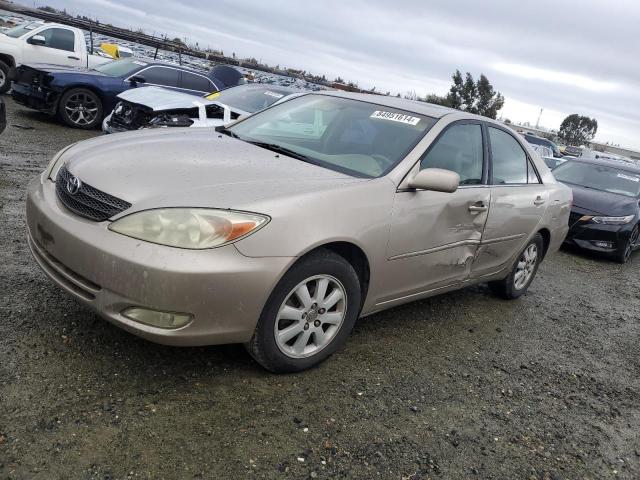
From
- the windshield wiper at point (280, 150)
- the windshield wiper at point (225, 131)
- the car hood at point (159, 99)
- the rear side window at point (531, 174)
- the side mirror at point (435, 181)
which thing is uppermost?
the rear side window at point (531, 174)

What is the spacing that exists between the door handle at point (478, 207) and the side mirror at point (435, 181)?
636 mm

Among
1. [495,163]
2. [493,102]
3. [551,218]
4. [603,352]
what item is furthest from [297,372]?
[493,102]

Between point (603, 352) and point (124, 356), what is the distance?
3679mm

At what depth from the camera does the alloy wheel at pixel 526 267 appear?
5.07 metres

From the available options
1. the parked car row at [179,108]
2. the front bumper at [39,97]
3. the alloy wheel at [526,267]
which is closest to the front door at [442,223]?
the alloy wheel at [526,267]

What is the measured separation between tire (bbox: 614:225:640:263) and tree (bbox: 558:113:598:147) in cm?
6799

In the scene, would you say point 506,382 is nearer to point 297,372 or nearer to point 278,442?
point 297,372

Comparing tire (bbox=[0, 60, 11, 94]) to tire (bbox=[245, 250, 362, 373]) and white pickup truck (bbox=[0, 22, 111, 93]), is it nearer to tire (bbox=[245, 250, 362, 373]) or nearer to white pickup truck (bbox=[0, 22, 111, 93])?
white pickup truck (bbox=[0, 22, 111, 93])

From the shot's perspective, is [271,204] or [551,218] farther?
[551,218]

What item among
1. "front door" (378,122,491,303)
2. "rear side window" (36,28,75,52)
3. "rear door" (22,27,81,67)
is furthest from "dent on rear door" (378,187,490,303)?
"rear side window" (36,28,75,52)

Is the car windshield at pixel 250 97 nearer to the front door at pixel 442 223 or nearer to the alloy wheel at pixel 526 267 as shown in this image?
the alloy wheel at pixel 526 267

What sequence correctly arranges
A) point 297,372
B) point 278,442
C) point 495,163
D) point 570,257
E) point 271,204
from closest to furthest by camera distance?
point 278,442, point 271,204, point 297,372, point 495,163, point 570,257

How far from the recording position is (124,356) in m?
2.95

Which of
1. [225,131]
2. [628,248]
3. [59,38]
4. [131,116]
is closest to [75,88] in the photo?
[131,116]
